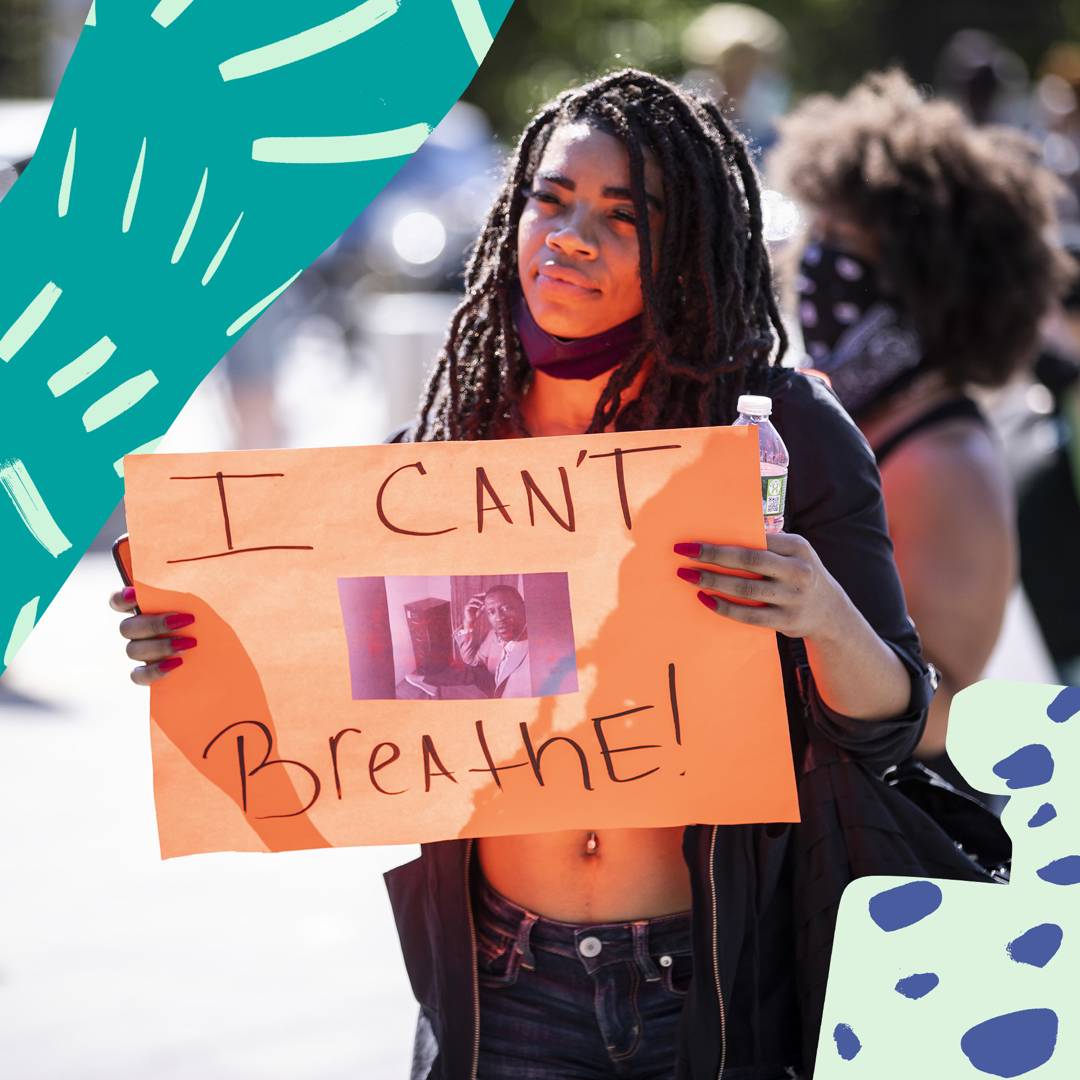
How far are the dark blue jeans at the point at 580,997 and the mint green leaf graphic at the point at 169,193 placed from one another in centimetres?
75

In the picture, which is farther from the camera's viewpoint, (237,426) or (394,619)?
(237,426)

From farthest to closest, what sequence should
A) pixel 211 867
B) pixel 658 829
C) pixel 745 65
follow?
pixel 745 65 → pixel 211 867 → pixel 658 829

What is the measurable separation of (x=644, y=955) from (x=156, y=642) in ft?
2.35

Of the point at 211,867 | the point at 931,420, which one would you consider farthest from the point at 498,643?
the point at 211,867

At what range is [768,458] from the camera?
6.16 ft

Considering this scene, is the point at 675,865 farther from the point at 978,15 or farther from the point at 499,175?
the point at 978,15

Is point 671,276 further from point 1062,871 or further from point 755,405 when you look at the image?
point 1062,871

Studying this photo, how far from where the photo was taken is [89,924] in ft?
14.1

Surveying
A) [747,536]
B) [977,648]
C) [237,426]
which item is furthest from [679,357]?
[237,426]

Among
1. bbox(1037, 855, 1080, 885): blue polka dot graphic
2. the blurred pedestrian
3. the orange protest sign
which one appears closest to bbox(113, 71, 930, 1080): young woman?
the orange protest sign

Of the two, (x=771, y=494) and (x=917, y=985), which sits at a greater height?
(x=771, y=494)

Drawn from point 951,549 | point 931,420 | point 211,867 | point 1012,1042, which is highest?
point 931,420

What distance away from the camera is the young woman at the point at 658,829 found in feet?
6.55

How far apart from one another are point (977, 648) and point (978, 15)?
32.2 metres
